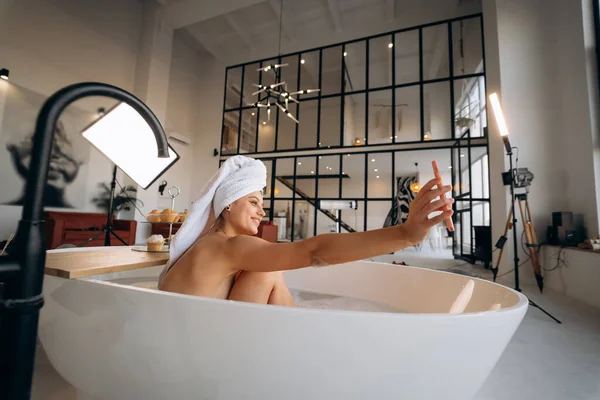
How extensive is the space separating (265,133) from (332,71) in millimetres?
2477

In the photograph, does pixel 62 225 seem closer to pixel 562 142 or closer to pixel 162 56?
pixel 162 56

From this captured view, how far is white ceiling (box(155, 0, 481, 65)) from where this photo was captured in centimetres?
594

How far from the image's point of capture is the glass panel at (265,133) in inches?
287

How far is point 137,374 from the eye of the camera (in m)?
0.67

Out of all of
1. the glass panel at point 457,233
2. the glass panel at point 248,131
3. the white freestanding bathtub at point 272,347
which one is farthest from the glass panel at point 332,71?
the white freestanding bathtub at point 272,347

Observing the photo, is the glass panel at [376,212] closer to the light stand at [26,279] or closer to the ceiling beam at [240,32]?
the ceiling beam at [240,32]

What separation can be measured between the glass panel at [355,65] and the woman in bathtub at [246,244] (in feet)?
22.3

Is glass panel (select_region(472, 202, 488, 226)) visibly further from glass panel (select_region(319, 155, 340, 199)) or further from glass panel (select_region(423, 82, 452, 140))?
glass panel (select_region(319, 155, 340, 199))

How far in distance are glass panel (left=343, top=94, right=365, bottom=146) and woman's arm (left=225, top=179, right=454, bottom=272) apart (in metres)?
6.08

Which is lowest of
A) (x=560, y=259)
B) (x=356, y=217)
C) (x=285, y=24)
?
(x=560, y=259)

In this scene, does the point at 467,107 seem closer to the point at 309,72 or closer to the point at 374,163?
the point at 374,163

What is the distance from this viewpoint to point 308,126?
7.02 meters

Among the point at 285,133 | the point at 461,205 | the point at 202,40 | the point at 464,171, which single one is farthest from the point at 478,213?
the point at 202,40

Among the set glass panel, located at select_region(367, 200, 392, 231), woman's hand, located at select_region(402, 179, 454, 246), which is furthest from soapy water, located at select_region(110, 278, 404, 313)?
glass panel, located at select_region(367, 200, 392, 231)
